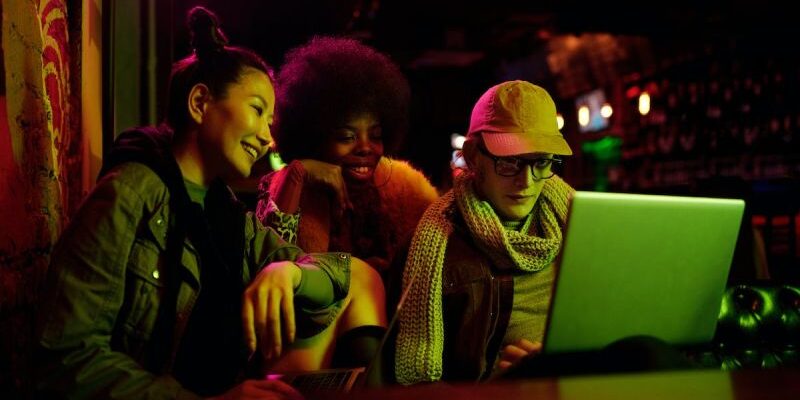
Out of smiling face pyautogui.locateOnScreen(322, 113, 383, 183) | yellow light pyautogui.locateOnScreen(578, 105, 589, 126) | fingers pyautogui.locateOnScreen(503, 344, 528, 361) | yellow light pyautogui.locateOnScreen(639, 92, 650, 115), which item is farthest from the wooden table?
yellow light pyautogui.locateOnScreen(578, 105, 589, 126)

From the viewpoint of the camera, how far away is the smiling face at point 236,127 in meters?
1.88

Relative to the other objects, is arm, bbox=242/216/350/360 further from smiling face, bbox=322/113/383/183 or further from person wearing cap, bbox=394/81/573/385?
smiling face, bbox=322/113/383/183

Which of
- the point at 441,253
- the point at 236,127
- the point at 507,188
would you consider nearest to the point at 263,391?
the point at 236,127

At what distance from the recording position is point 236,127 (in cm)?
189

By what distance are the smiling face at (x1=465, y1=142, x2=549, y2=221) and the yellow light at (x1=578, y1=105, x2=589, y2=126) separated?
29.7ft

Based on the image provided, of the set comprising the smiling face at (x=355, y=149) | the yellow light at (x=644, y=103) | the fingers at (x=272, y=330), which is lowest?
the yellow light at (x=644, y=103)

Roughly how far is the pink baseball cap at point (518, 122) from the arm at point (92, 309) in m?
1.21

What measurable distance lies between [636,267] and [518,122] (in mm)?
936

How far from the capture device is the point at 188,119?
188cm

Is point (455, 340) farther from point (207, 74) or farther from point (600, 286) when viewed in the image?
point (207, 74)

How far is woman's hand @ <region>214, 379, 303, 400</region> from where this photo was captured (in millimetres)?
1531

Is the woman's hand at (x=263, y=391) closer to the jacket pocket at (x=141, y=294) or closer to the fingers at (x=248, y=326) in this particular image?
the fingers at (x=248, y=326)

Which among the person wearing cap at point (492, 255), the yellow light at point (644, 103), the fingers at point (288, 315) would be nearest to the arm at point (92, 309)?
the fingers at point (288, 315)

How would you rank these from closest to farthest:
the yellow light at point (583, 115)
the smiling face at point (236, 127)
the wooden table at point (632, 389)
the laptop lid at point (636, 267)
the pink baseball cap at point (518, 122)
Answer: the wooden table at point (632, 389)
the laptop lid at point (636, 267)
the smiling face at point (236, 127)
the pink baseball cap at point (518, 122)
the yellow light at point (583, 115)
